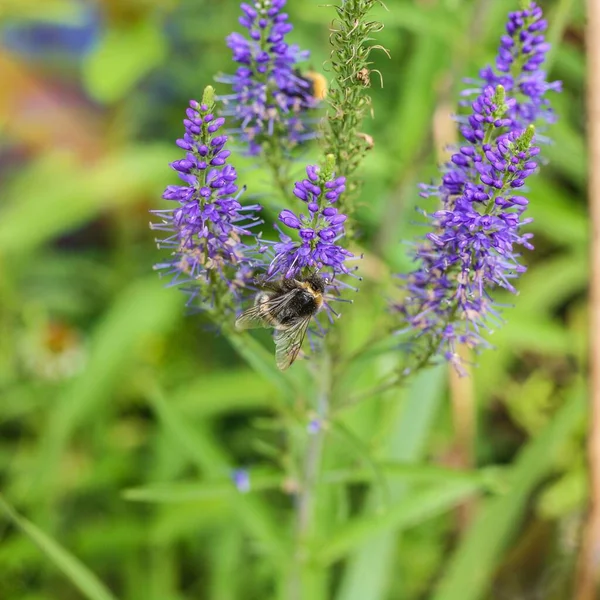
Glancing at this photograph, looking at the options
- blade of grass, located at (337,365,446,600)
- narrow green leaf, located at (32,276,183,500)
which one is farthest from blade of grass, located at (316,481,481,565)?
narrow green leaf, located at (32,276,183,500)

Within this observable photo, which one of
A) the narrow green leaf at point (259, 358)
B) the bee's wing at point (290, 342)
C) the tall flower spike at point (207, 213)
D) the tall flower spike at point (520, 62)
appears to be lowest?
the narrow green leaf at point (259, 358)

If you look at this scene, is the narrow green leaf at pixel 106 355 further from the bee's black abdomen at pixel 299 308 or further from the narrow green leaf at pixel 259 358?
the bee's black abdomen at pixel 299 308

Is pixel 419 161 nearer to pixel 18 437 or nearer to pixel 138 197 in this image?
pixel 138 197

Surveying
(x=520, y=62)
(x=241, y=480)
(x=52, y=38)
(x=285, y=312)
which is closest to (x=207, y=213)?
(x=285, y=312)

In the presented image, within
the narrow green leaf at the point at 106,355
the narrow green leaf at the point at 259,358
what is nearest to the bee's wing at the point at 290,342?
the narrow green leaf at the point at 259,358

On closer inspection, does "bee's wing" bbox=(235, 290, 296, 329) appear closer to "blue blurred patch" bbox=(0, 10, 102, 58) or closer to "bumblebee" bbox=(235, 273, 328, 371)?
"bumblebee" bbox=(235, 273, 328, 371)

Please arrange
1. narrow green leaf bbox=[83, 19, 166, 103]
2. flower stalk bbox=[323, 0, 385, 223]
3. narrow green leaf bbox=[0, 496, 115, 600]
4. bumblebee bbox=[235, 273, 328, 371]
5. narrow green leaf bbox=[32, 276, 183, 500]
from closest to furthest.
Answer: flower stalk bbox=[323, 0, 385, 223], bumblebee bbox=[235, 273, 328, 371], narrow green leaf bbox=[0, 496, 115, 600], narrow green leaf bbox=[32, 276, 183, 500], narrow green leaf bbox=[83, 19, 166, 103]
